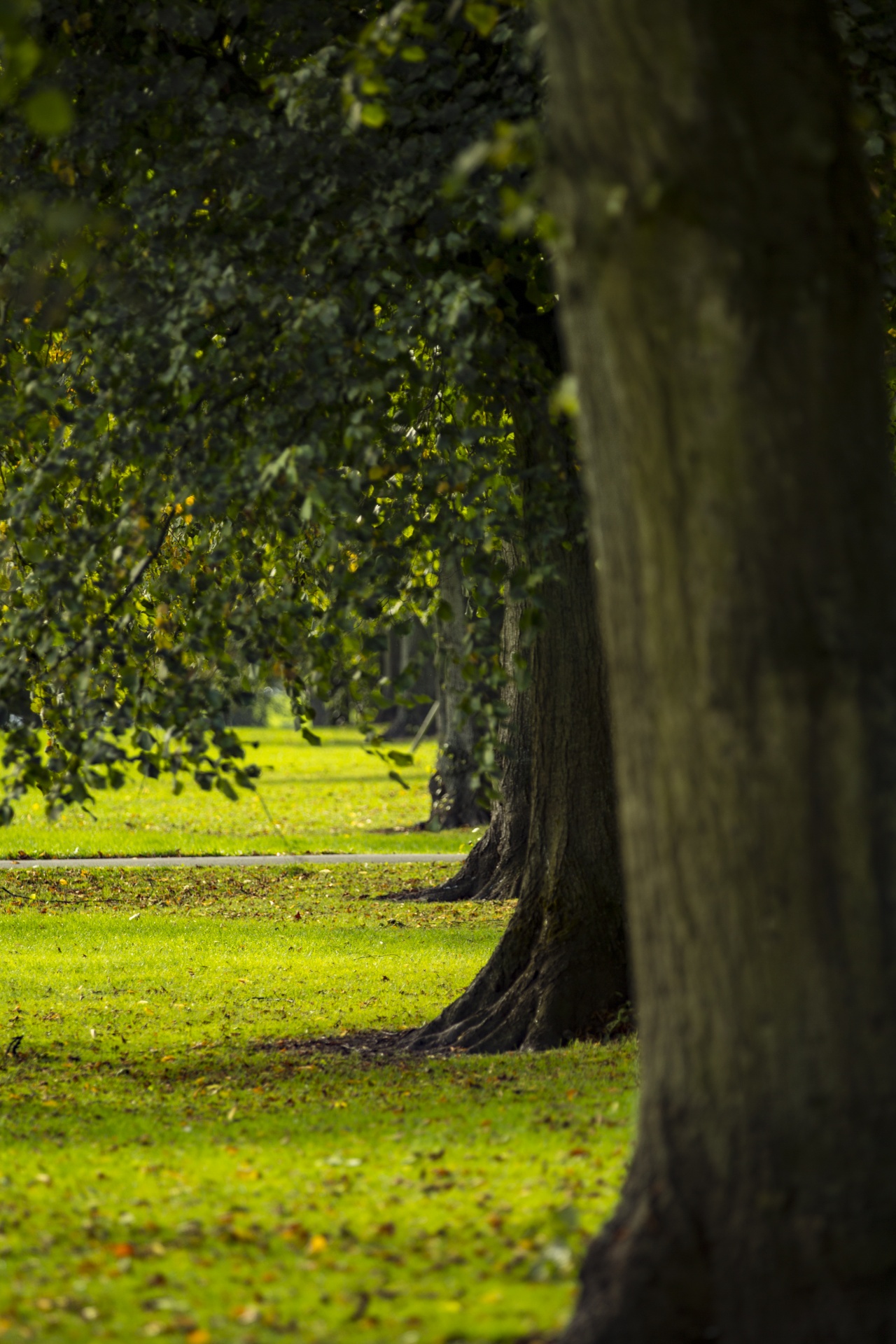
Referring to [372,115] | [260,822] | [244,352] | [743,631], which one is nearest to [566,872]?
[244,352]

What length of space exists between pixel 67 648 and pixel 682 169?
3.87m

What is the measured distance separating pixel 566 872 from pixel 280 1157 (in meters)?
2.86

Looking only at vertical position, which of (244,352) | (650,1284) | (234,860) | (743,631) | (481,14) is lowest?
(234,860)

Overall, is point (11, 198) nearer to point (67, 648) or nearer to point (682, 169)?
point (67, 648)

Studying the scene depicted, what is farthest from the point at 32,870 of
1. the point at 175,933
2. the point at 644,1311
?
the point at 644,1311

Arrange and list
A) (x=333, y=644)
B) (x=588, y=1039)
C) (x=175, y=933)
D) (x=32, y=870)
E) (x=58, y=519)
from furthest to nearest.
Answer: (x=32, y=870)
(x=175, y=933)
(x=588, y=1039)
(x=58, y=519)
(x=333, y=644)

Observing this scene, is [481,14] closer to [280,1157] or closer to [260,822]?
[280,1157]

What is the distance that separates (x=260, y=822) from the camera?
79.4 ft

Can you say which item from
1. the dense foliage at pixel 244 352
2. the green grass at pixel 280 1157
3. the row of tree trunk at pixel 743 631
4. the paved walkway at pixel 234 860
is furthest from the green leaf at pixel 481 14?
the paved walkway at pixel 234 860

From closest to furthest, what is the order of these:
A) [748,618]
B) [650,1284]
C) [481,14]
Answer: [748,618] < [650,1284] < [481,14]

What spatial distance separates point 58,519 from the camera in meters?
7.64

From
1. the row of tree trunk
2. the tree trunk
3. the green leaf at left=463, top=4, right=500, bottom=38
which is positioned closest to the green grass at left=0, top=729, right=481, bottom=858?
the tree trunk

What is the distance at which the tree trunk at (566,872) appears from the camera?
8578mm

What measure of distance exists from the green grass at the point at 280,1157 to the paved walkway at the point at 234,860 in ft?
17.5
